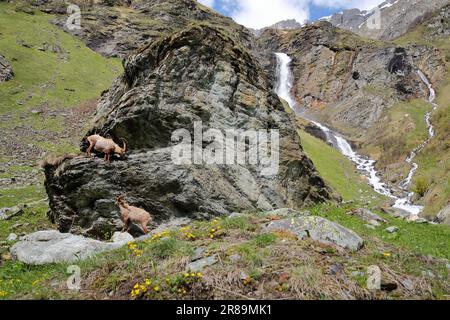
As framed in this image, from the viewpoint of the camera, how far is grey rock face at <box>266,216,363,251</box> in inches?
375

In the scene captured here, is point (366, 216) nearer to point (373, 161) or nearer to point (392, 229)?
point (392, 229)

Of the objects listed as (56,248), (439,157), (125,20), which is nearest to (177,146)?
(56,248)

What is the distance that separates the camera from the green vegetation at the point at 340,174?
136ft

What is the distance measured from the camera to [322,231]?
32.1ft

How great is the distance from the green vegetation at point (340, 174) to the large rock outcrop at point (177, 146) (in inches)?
865

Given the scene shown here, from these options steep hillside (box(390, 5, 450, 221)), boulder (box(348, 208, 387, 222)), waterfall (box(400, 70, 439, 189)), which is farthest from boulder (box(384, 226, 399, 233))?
waterfall (box(400, 70, 439, 189))

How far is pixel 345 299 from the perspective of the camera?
22.9 feet

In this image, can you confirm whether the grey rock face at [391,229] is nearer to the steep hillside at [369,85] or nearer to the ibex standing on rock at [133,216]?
the ibex standing on rock at [133,216]

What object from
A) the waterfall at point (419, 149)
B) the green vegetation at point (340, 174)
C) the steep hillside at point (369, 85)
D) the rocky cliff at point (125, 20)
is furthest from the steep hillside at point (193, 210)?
the rocky cliff at point (125, 20)

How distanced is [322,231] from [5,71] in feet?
175

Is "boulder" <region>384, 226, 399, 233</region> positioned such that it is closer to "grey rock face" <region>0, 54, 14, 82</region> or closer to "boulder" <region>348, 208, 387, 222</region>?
"boulder" <region>348, 208, 387, 222</region>

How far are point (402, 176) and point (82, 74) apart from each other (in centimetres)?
4942

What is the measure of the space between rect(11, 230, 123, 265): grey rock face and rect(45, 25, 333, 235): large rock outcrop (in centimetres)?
273
